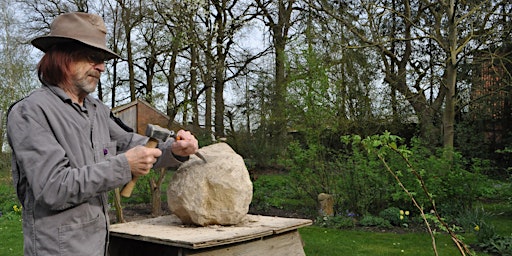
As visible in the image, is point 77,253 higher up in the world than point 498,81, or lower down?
lower down

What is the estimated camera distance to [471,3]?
986cm

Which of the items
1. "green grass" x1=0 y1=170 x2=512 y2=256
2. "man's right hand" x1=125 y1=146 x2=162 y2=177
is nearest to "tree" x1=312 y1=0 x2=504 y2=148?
"green grass" x1=0 y1=170 x2=512 y2=256

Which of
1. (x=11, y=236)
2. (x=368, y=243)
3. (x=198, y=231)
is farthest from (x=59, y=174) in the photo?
(x=11, y=236)

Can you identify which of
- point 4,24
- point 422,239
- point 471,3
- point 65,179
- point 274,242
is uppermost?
point 4,24

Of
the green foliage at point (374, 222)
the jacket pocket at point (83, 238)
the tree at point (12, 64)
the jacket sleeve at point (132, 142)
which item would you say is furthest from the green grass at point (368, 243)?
the tree at point (12, 64)

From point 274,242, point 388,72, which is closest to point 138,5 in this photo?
point 388,72

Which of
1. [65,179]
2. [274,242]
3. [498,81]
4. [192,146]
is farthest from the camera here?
[498,81]

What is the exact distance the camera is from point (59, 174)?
2016mm

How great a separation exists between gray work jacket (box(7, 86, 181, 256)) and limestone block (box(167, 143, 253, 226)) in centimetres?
100

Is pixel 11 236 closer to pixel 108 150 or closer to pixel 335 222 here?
pixel 335 222

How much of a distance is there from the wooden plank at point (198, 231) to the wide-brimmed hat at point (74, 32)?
1.19 meters

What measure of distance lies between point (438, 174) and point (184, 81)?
965 cm

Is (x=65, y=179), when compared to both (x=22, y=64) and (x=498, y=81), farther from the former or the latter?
(x=22, y=64)

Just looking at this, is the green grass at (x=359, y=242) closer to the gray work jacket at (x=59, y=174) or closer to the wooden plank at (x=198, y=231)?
the wooden plank at (x=198, y=231)
